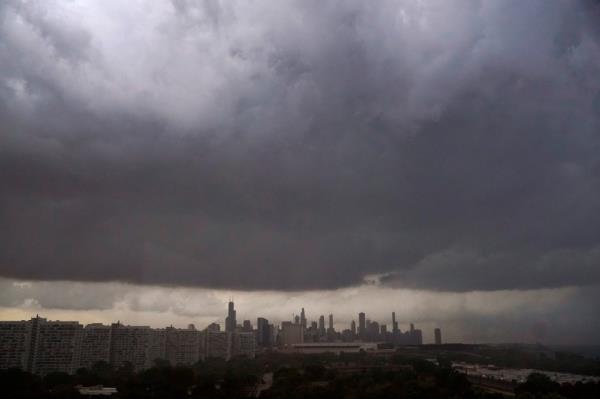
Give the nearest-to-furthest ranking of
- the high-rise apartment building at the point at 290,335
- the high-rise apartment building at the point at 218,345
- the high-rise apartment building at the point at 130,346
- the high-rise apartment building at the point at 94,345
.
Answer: the high-rise apartment building at the point at 94,345
the high-rise apartment building at the point at 130,346
the high-rise apartment building at the point at 218,345
the high-rise apartment building at the point at 290,335

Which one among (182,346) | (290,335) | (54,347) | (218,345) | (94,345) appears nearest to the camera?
(54,347)

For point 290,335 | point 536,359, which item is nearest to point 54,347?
point 536,359

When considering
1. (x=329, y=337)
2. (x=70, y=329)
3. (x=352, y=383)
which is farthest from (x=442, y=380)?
(x=329, y=337)

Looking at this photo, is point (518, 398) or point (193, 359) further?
point (193, 359)

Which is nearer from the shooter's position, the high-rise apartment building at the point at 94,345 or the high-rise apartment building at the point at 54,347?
the high-rise apartment building at the point at 54,347

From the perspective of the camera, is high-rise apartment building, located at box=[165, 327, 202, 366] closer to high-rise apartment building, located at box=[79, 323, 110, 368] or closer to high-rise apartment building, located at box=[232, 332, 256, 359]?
high-rise apartment building, located at box=[79, 323, 110, 368]

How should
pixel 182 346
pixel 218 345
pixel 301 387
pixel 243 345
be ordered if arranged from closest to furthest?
1. pixel 301 387
2. pixel 182 346
3. pixel 218 345
4. pixel 243 345

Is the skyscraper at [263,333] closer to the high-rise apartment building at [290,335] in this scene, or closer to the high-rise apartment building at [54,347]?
the high-rise apartment building at [290,335]

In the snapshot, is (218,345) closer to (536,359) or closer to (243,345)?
(243,345)

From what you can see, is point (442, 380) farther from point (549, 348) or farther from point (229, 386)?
point (549, 348)

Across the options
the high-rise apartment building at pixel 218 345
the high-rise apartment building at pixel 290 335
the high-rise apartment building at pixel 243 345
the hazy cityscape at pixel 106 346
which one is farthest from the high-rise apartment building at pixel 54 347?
the high-rise apartment building at pixel 290 335

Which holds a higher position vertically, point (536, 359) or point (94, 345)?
point (94, 345)
